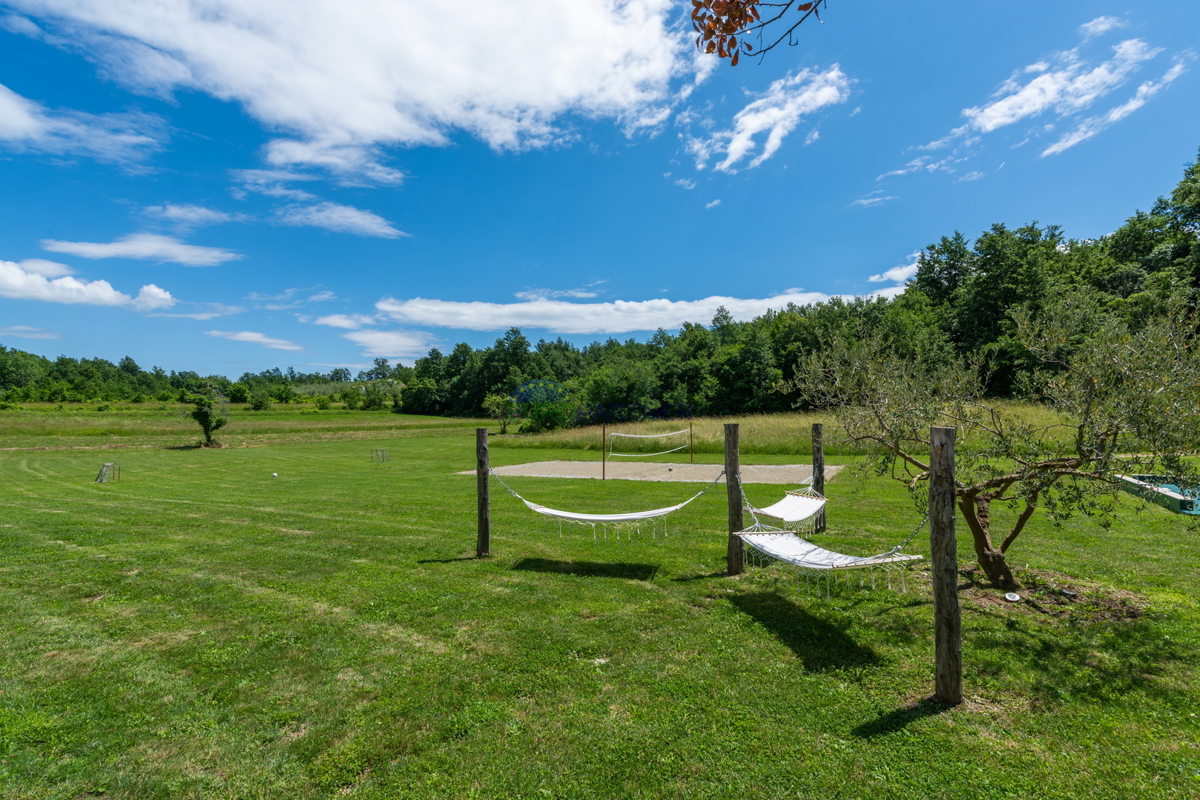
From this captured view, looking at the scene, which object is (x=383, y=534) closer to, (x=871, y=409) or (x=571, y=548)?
(x=571, y=548)

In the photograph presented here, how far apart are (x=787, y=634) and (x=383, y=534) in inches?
254

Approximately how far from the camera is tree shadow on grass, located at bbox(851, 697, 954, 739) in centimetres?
315

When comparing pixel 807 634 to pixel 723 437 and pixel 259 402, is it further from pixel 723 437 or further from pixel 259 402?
pixel 259 402

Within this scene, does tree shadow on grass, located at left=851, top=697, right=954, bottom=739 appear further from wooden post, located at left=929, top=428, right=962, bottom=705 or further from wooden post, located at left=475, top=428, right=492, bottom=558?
wooden post, located at left=475, top=428, right=492, bottom=558

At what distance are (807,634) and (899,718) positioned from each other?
4.15 ft

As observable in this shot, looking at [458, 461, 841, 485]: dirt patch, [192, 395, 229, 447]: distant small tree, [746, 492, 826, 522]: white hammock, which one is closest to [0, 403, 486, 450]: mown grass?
[192, 395, 229, 447]: distant small tree

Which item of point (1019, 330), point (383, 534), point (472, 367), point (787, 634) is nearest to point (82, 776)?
point (787, 634)

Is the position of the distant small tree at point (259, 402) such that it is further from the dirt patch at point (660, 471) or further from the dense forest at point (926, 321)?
the dirt patch at point (660, 471)

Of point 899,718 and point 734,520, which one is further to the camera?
point 734,520

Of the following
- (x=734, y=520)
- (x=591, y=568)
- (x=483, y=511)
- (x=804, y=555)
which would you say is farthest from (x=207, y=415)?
(x=804, y=555)

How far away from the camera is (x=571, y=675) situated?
3.87m

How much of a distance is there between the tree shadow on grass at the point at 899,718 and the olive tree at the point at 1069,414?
7.19 ft

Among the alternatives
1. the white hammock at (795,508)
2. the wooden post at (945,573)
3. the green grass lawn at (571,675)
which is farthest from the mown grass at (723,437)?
the wooden post at (945,573)

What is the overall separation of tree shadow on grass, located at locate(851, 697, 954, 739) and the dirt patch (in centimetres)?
965
